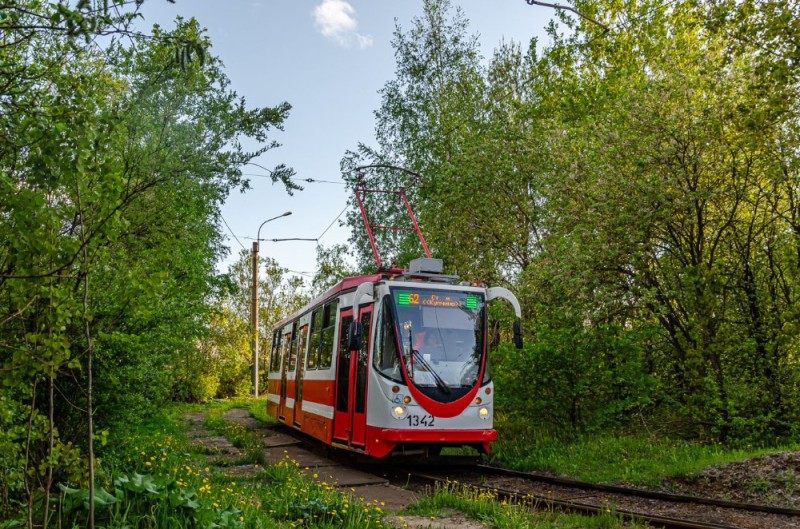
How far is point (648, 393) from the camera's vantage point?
43.9 ft

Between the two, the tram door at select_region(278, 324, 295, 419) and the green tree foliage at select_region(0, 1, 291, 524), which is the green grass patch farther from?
the tram door at select_region(278, 324, 295, 419)

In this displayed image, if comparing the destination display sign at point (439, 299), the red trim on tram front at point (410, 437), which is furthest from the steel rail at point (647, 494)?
the destination display sign at point (439, 299)

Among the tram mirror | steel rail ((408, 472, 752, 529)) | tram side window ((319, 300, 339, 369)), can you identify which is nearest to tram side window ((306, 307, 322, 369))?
tram side window ((319, 300, 339, 369))

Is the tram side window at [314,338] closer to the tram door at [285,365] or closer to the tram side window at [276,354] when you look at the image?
the tram door at [285,365]

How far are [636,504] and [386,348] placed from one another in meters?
4.60

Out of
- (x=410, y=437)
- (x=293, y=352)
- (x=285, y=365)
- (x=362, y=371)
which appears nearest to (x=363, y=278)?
(x=362, y=371)

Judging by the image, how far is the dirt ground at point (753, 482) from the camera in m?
8.88

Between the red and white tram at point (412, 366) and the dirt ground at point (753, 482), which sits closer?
the dirt ground at point (753, 482)

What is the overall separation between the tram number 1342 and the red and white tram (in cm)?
2

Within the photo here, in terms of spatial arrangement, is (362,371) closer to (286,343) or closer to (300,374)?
(300,374)

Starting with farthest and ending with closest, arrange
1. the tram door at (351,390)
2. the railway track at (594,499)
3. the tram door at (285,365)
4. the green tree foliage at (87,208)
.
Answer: the tram door at (285,365), the tram door at (351,390), the railway track at (594,499), the green tree foliage at (87,208)

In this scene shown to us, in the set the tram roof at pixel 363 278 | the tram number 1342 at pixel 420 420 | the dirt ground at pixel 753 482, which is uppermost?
the tram roof at pixel 363 278

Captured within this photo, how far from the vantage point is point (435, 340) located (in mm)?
11859

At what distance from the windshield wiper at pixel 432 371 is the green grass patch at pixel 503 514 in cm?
293
